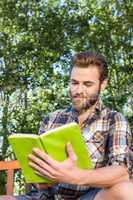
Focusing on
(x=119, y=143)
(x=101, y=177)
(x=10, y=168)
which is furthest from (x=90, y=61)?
(x=10, y=168)

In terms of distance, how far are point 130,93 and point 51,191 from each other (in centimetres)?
855

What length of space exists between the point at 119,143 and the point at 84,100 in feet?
0.65

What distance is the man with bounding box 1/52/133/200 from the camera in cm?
149

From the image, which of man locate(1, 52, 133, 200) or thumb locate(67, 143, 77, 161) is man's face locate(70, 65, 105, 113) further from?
thumb locate(67, 143, 77, 161)

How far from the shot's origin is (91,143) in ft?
5.62

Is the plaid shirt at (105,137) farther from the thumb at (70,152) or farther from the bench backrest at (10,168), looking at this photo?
the bench backrest at (10,168)

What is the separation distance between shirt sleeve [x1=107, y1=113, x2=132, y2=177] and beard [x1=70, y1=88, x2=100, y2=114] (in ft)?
0.31

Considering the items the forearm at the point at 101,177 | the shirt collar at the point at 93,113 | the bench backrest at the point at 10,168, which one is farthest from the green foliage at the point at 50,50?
the forearm at the point at 101,177

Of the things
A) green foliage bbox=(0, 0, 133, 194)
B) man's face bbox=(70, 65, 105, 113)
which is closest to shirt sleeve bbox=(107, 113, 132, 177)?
man's face bbox=(70, 65, 105, 113)

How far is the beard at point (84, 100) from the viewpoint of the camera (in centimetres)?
173

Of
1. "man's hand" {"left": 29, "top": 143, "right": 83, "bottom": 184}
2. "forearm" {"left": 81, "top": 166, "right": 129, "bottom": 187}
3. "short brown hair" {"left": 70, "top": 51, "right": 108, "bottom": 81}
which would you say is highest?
"short brown hair" {"left": 70, "top": 51, "right": 108, "bottom": 81}

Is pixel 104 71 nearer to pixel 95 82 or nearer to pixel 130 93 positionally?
pixel 95 82

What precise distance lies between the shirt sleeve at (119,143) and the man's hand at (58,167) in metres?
0.18

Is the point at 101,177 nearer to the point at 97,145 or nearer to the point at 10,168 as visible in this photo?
the point at 97,145
